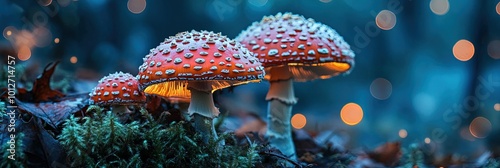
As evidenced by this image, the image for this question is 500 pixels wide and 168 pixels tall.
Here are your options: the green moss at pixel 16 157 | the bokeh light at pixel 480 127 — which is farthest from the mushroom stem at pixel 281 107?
the bokeh light at pixel 480 127

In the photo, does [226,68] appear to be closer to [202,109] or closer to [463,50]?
[202,109]

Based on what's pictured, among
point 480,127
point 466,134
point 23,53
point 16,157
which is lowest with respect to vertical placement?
point 466,134

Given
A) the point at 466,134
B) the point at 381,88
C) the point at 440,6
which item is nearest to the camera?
the point at 440,6

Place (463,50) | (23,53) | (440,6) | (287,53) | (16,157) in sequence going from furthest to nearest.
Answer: (440,6) < (463,50) < (23,53) < (287,53) < (16,157)

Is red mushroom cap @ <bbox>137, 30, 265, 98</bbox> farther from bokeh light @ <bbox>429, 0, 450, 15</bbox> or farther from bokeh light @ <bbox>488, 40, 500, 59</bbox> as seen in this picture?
bokeh light @ <bbox>429, 0, 450, 15</bbox>

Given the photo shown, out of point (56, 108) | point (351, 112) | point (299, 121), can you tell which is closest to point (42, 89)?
point (56, 108)

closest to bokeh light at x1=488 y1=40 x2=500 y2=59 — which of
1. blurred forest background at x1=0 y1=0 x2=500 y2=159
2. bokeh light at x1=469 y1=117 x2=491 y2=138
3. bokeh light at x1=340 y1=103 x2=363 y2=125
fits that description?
blurred forest background at x1=0 y1=0 x2=500 y2=159

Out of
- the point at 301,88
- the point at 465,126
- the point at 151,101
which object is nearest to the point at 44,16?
the point at 151,101
